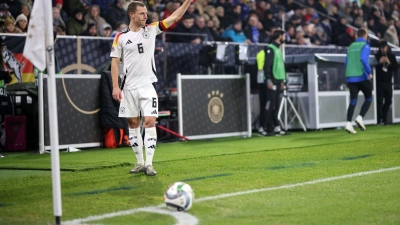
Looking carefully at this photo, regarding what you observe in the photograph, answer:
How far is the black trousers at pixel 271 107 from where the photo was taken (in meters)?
16.0

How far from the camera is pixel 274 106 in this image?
16109mm

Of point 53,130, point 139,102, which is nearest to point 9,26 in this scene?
point 139,102

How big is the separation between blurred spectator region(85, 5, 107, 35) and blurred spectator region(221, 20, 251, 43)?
13.4 feet

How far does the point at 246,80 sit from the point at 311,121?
2443 mm

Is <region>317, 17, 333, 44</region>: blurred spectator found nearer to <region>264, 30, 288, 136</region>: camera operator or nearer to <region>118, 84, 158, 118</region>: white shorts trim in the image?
<region>264, 30, 288, 136</region>: camera operator

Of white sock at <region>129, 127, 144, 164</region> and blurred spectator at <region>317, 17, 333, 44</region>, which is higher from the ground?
blurred spectator at <region>317, 17, 333, 44</region>

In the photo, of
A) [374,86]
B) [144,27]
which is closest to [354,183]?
[144,27]

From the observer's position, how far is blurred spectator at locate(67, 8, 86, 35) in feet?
54.4

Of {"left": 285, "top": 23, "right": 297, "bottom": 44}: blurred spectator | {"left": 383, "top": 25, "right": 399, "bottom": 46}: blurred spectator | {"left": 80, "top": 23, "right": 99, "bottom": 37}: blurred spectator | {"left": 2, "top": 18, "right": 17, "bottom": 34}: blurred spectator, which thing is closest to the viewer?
{"left": 2, "top": 18, "right": 17, "bottom": 34}: blurred spectator

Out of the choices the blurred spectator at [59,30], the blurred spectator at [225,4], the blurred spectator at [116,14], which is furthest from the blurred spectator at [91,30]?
the blurred spectator at [225,4]

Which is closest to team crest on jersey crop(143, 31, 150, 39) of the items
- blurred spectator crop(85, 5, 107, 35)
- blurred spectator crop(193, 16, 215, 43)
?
blurred spectator crop(85, 5, 107, 35)

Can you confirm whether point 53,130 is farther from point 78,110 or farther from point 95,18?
point 95,18

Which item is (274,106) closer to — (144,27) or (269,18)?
(269,18)

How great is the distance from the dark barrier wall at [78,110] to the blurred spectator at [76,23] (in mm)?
3421
